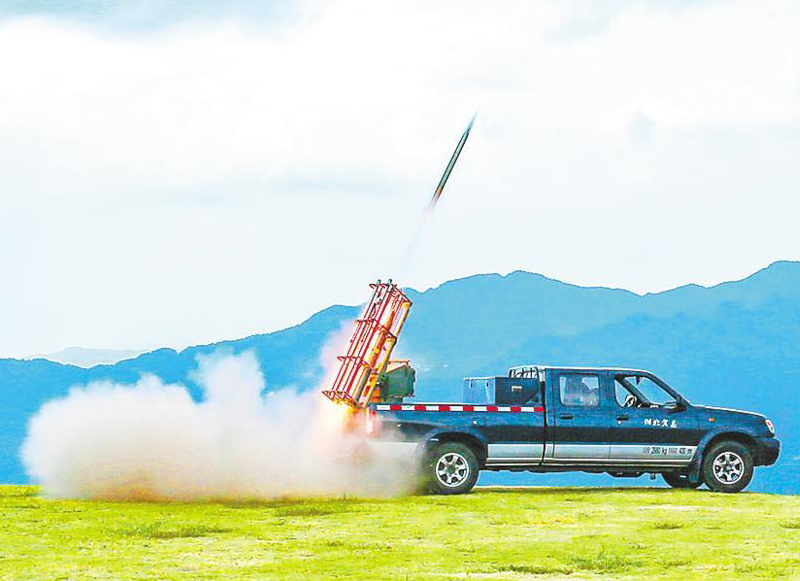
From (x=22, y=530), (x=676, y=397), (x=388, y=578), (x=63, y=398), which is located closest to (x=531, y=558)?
(x=388, y=578)

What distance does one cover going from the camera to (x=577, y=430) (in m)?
20.1

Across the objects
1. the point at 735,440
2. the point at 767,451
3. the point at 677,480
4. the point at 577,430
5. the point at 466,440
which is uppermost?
the point at 577,430

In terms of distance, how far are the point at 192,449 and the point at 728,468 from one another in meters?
9.05

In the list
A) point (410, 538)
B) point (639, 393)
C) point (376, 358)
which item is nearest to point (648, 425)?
point (639, 393)

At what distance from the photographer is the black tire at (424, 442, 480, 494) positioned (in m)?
19.5

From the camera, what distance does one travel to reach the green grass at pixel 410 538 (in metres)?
10.9

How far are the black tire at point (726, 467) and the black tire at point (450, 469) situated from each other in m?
4.17

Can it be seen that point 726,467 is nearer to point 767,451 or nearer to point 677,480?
point 767,451

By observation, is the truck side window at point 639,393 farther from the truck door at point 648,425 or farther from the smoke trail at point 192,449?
the smoke trail at point 192,449

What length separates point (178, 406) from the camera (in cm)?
2064

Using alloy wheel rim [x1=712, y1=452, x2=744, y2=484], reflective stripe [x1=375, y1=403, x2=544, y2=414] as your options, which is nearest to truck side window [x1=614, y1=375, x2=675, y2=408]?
alloy wheel rim [x1=712, y1=452, x2=744, y2=484]

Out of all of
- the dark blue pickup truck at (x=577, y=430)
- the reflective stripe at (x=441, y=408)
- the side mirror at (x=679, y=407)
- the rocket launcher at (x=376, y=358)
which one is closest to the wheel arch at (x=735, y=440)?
the dark blue pickup truck at (x=577, y=430)

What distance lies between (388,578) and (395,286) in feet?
33.7

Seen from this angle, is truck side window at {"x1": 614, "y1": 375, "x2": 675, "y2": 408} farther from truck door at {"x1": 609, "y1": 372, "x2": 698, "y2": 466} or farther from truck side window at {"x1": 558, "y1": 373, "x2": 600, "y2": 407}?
truck side window at {"x1": 558, "y1": 373, "x2": 600, "y2": 407}
